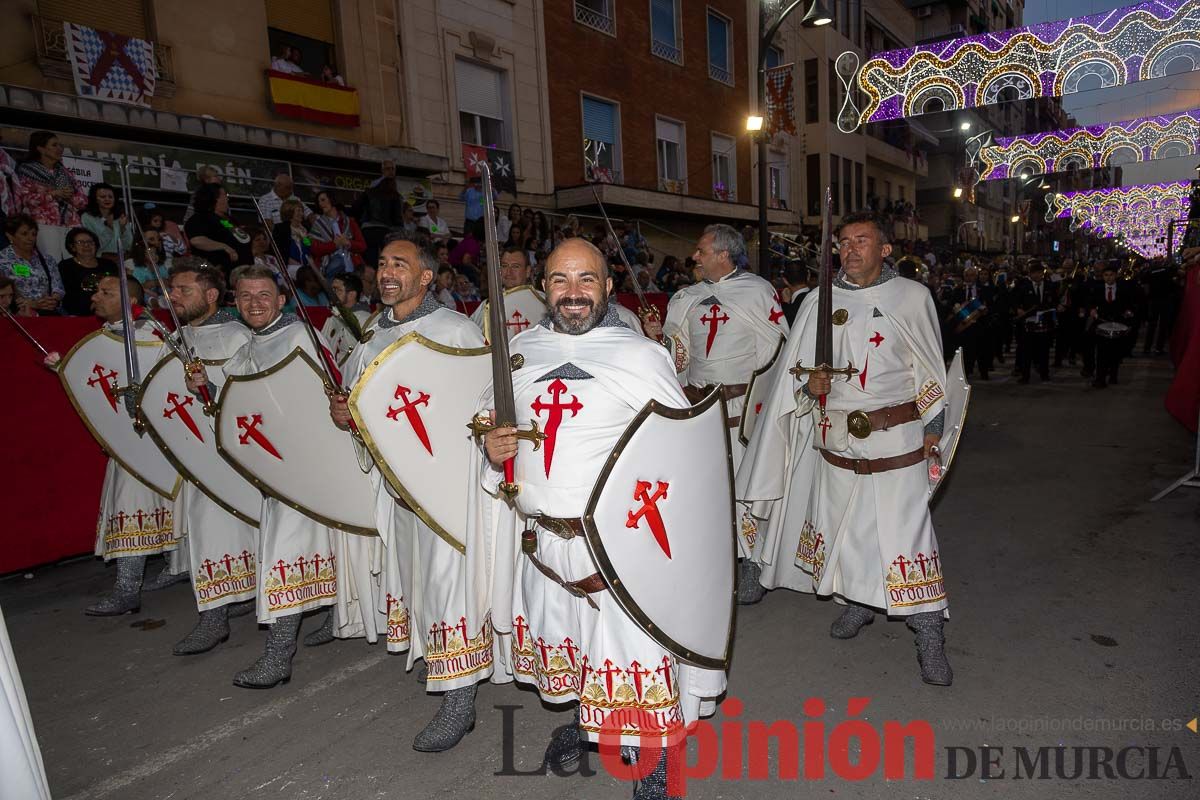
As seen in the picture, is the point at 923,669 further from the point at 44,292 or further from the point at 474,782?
the point at 44,292

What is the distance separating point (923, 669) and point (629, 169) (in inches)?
624

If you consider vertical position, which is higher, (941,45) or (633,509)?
(941,45)

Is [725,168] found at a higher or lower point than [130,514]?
higher

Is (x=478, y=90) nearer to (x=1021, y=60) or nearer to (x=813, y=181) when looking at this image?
(x=1021, y=60)

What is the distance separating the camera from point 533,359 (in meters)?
2.60

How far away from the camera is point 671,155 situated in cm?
1977

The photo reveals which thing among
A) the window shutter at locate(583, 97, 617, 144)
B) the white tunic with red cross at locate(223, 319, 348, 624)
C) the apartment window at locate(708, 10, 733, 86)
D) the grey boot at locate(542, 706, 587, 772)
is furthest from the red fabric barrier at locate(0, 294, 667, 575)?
the apartment window at locate(708, 10, 733, 86)

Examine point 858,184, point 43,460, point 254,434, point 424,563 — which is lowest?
point 424,563

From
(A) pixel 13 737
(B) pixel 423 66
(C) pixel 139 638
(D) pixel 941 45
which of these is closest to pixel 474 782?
(A) pixel 13 737

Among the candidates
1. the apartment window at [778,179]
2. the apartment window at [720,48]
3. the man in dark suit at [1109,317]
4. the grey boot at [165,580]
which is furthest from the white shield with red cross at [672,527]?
the apartment window at [778,179]

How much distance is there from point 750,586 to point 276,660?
2.67 metres

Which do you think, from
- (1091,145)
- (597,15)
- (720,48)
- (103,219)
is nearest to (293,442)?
(103,219)

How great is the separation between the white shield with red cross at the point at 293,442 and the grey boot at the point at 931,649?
272 cm

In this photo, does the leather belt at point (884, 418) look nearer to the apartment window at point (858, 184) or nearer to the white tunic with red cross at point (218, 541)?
the white tunic with red cross at point (218, 541)
